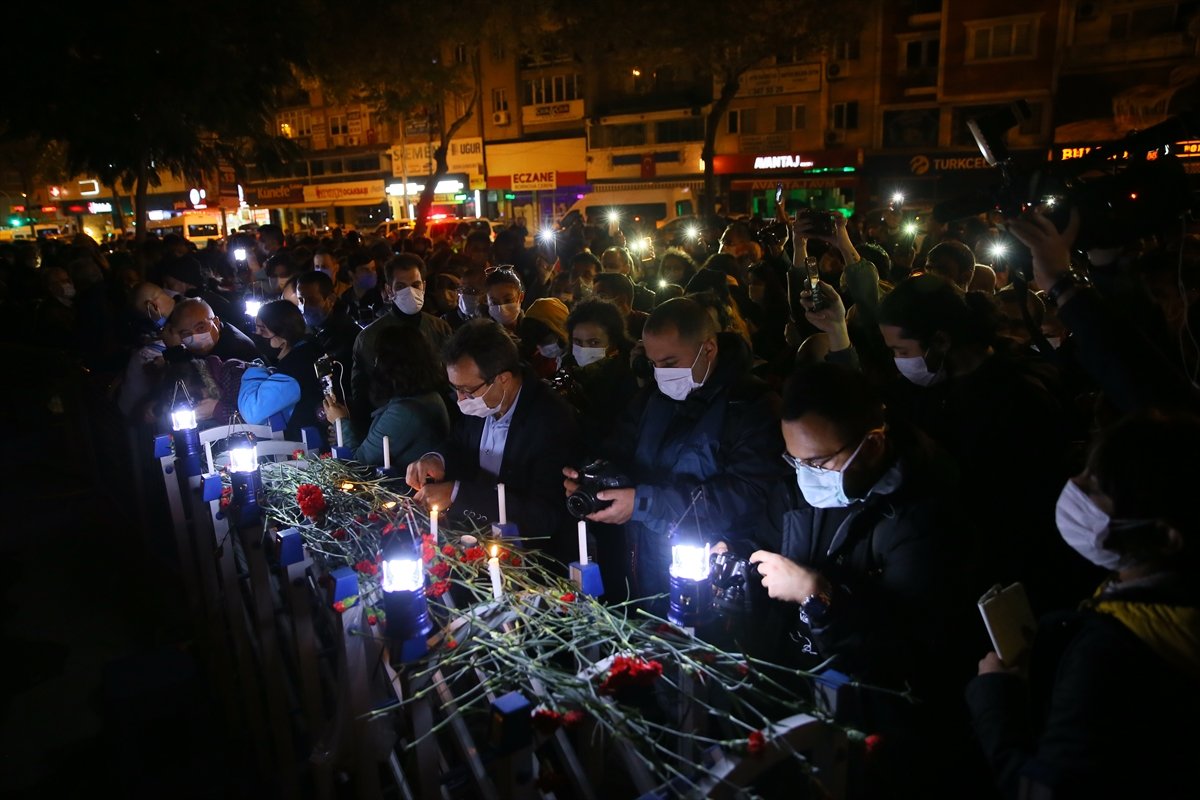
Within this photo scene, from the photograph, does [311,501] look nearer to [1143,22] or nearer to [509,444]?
[509,444]

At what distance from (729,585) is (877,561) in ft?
1.73

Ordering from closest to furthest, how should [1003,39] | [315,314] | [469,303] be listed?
[315,314] → [469,303] → [1003,39]

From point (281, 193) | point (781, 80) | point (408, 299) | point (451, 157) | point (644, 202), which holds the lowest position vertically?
point (408, 299)

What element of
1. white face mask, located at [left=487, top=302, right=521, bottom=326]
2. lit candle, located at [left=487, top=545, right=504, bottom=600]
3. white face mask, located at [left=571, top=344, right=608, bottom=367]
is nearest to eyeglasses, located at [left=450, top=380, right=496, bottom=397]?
white face mask, located at [left=571, top=344, right=608, bottom=367]

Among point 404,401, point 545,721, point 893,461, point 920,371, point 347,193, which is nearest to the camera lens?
point 545,721

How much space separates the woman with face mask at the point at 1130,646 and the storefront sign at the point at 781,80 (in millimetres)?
36046

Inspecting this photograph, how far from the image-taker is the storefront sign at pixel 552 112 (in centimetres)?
4425

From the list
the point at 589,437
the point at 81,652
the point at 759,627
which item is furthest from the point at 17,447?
the point at 759,627

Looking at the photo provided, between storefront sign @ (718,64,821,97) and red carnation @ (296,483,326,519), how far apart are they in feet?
114

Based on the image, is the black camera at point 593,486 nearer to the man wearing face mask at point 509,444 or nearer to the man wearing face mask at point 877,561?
the man wearing face mask at point 509,444

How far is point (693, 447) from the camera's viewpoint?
370cm

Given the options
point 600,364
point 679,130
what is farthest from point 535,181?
point 600,364

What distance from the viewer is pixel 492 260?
1253 cm

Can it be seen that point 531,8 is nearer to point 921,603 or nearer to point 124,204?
point 921,603
